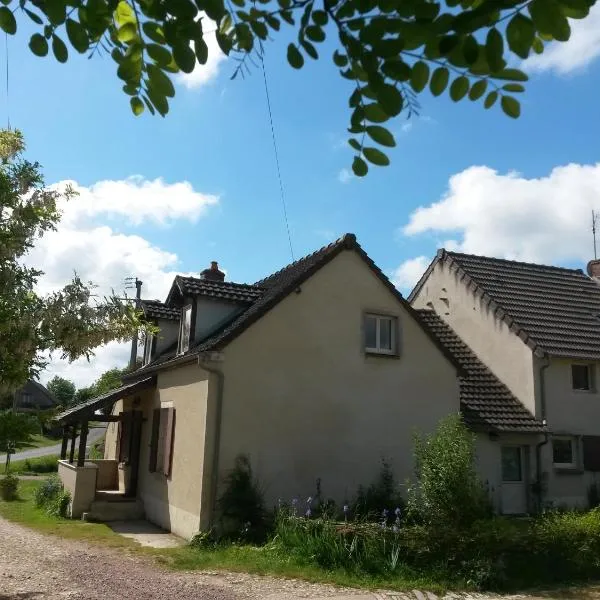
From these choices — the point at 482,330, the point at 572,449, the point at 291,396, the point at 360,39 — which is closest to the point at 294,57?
the point at 360,39

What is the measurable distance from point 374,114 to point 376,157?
203 mm

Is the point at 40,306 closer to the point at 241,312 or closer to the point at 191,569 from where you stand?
the point at 191,569

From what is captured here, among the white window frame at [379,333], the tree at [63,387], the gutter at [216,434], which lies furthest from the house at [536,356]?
the tree at [63,387]

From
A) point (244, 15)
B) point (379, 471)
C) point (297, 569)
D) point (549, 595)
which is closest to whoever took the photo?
point (244, 15)

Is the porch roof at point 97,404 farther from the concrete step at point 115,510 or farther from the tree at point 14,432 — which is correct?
the tree at point 14,432

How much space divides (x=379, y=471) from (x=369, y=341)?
314 centimetres

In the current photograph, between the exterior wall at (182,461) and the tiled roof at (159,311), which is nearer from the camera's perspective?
the exterior wall at (182,461)

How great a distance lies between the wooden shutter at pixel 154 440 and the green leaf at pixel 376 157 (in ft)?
49.0

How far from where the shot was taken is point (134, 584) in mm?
9477

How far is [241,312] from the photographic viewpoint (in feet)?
54.5

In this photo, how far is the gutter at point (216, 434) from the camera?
13195 millimetres

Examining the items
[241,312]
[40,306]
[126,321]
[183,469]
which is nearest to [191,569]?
[183,469]

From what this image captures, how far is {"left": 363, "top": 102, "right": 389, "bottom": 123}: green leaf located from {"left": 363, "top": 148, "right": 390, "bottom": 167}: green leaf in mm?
138

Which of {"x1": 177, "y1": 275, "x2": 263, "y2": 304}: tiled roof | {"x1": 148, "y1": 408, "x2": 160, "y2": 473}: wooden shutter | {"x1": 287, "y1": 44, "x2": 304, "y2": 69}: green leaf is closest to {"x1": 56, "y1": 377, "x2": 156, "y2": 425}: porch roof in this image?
{"x1": 148, "y1": 408, "x2": 160, "y2": 473}: wooden shutter
